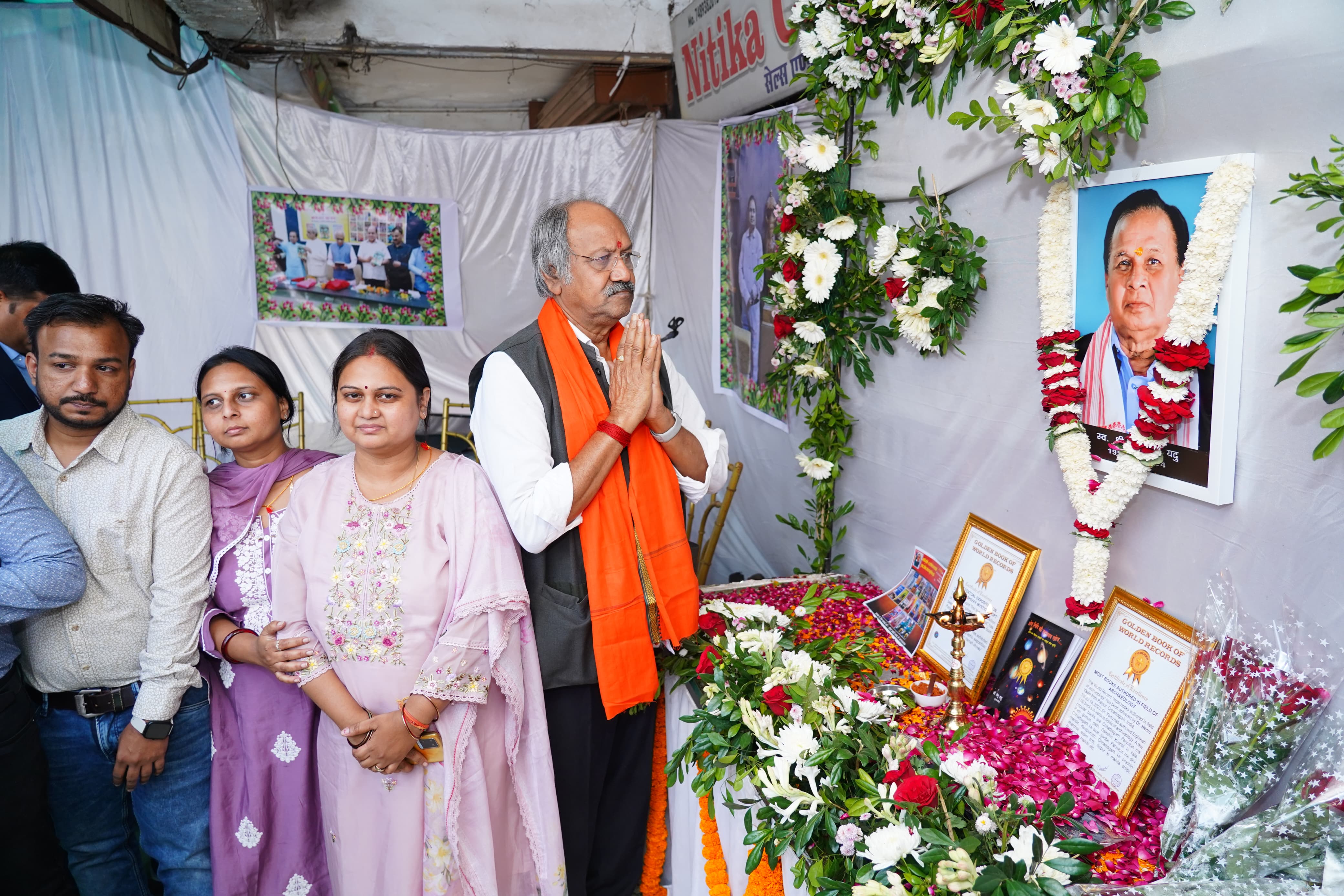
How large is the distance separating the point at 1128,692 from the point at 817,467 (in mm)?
1325

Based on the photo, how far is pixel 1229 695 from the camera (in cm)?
126

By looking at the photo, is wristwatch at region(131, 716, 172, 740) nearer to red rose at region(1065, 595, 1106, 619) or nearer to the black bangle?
the black bangle

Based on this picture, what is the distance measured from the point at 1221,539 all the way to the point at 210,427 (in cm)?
216

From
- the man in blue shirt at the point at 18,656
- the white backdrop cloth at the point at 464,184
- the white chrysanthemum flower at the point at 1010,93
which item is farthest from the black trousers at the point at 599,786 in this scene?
the white backdrop cloth at the point at 464,184

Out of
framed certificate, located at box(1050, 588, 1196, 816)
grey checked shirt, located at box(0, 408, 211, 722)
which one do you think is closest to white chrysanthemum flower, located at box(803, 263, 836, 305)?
framed certificate, located at box(1050, 588, 1196, 816)

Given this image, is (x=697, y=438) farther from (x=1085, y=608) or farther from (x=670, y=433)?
(x=1085, y=608)

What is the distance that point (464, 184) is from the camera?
4.99 metres

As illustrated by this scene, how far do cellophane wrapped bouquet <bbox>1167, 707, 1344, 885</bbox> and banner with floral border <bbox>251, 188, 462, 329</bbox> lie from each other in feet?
15.4

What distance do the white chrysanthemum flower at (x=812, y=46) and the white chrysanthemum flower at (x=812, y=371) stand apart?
92 cm

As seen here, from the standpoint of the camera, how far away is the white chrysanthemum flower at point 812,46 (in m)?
2.43

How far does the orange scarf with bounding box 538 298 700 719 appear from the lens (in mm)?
1858

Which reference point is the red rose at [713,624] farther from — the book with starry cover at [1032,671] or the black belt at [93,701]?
the black belt at [93,701]

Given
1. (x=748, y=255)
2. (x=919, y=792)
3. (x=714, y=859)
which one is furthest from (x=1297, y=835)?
(x=748, y=255)

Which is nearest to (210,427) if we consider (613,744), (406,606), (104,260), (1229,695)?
(406,606)
